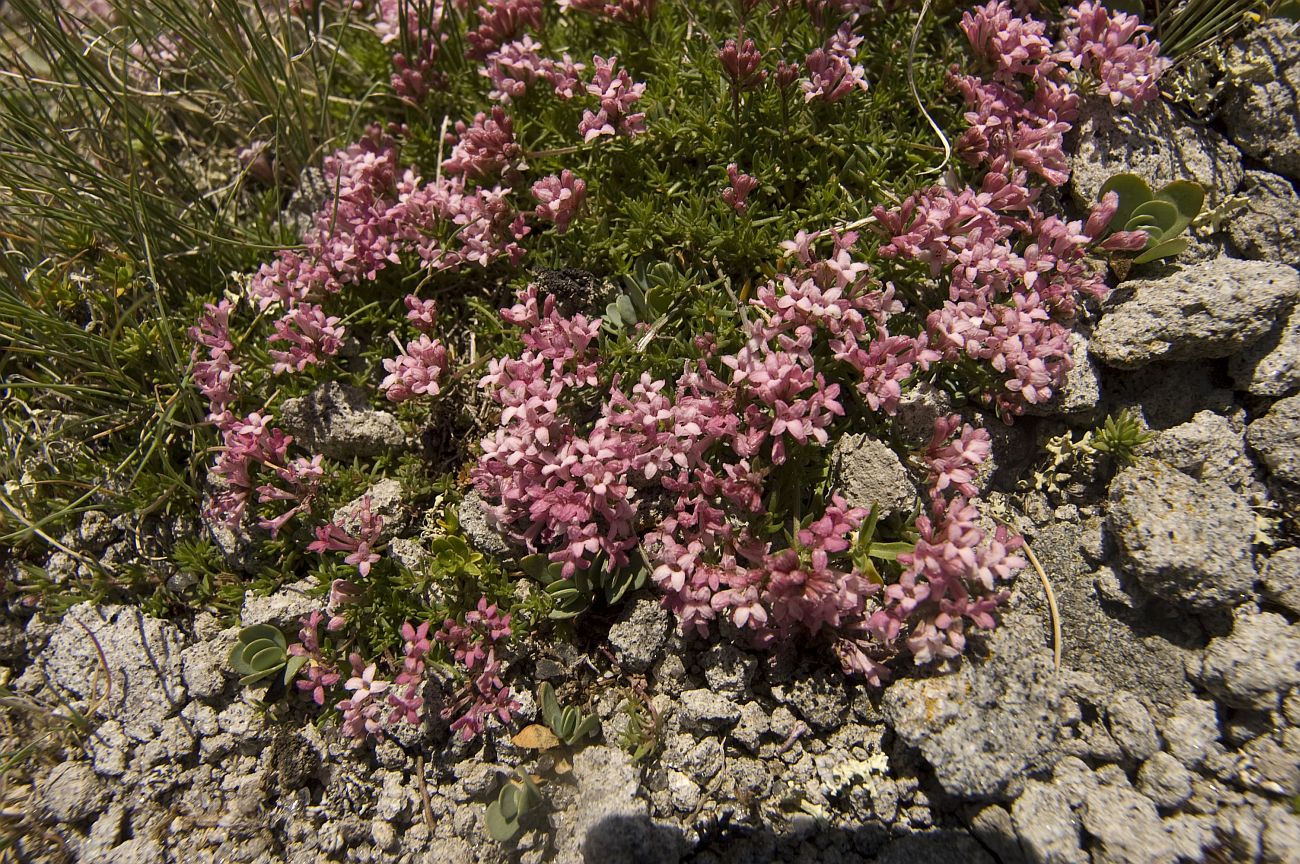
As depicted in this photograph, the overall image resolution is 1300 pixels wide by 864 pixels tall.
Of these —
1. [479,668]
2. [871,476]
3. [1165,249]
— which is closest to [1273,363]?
[1165,249]

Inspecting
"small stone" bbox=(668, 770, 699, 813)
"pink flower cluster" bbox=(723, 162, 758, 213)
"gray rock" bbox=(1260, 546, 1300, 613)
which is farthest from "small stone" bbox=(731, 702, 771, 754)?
"pink flower cluster" bbox=(723, 162, 758, 213)

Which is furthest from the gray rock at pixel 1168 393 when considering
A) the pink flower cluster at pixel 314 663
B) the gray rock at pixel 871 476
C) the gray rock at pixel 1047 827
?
the pink flower cluster at pixel 314 663

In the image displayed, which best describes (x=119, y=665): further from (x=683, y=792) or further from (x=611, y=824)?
(x=683, y=792)

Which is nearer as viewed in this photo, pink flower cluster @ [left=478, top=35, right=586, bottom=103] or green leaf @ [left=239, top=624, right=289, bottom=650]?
green leaf @ [left=239, top=624, right=289, bottom=650]

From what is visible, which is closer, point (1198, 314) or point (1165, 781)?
point (1165, 781)

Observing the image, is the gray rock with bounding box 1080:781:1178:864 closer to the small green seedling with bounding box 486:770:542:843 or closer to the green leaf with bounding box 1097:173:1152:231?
the small green seedling with bounding box 486:770:542:843

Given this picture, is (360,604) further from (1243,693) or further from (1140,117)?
(1140,117)

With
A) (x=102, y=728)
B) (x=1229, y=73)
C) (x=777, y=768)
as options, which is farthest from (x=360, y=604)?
(x=1229, y=73)
